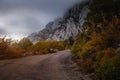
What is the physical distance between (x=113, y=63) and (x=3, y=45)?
21.2 meters

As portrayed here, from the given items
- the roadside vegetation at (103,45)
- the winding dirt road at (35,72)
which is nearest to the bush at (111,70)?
the roadside vegetation at (103,45)

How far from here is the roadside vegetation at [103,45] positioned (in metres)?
11.7

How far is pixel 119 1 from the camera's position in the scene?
85.4 feet

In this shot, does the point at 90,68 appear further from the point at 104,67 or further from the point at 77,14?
the point at 77,14

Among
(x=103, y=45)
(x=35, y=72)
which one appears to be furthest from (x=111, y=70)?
(x=103, y=45)

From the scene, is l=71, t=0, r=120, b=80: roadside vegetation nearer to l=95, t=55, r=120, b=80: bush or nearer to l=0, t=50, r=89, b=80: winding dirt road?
l=95, t=55, r=120, b=80: bush

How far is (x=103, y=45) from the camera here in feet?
63.1

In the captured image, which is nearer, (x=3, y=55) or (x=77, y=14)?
(x=3, y=55)

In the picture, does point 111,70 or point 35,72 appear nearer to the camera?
point 111,70

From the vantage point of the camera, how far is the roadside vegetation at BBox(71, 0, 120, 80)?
11.7 m

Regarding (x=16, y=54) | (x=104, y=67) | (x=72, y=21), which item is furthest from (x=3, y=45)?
(x=72, y=21)

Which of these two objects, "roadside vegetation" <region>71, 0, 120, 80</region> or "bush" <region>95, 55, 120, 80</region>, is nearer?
"bush" <region>95, 55, 120, 80</region>

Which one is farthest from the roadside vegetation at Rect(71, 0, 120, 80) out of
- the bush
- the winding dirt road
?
the winding dirt road

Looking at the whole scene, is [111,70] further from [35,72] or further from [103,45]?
[103,45]
